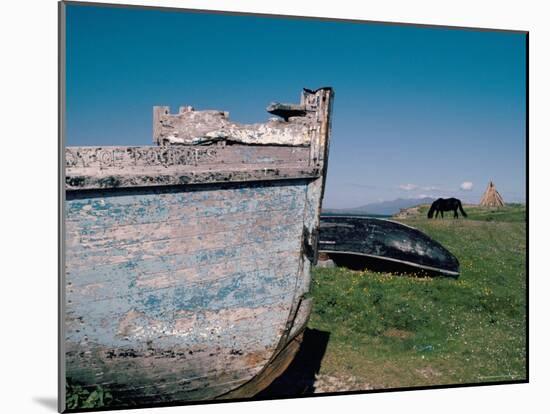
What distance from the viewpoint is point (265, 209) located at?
18.7 ft

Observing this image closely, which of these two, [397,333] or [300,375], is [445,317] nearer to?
[397,333]

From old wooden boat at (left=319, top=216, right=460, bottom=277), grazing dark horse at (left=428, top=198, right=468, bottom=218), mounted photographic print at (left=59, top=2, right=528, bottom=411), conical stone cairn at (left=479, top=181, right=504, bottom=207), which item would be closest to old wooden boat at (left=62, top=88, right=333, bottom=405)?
mounted photographic print at (left=59, top=2, right=528, bottom=411)

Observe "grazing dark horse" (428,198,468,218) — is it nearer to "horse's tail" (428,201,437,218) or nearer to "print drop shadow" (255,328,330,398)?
"horse's tail" (428,201,437,218)

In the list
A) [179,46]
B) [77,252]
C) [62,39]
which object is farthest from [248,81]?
[77,252]

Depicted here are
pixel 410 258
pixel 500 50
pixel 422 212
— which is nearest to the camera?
pixel 500 50

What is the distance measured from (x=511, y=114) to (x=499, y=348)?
2004 millimetres

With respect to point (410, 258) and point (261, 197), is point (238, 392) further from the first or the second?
point (410, 258)

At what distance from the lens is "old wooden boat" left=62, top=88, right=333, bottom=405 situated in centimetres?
521

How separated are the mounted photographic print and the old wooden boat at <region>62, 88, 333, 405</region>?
0.01m

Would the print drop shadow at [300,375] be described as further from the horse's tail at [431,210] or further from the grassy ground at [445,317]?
the horse's tail at [431,210]

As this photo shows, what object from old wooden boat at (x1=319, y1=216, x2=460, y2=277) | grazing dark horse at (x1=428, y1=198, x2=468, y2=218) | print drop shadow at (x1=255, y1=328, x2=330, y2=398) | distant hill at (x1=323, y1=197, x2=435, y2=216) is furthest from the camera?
old wooden boat at (x1=319, y1=216, x2=460, y2=277)

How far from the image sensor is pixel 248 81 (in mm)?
6152

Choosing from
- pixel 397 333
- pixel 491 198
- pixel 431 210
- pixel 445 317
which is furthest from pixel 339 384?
pixel 491 198

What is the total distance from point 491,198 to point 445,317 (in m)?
1.11
